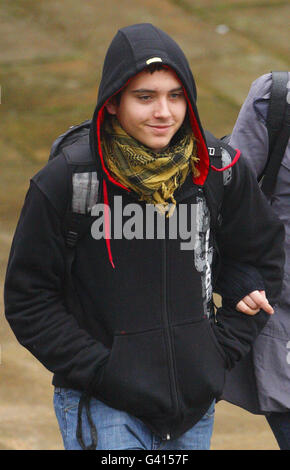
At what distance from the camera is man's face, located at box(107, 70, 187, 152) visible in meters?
2.64

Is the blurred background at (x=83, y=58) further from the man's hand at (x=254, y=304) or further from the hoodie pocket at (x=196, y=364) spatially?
the hoodie pocket at (x=196, y=364)

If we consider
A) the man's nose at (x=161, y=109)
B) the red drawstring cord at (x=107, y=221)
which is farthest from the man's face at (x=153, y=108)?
the red drawstring cord at (x=107, y=221)

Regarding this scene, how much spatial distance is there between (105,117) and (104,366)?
2.34ft

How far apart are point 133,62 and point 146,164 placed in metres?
0.28

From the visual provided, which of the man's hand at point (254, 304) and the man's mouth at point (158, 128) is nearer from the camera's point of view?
the man's mouth at point (158, 128)

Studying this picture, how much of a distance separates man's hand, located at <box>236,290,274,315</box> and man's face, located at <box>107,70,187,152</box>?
574 millimetres

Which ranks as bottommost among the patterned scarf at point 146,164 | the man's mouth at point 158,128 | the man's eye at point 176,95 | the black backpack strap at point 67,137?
the patterned scarf at point 146,164

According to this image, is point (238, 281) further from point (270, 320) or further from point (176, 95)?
point (176, 95)

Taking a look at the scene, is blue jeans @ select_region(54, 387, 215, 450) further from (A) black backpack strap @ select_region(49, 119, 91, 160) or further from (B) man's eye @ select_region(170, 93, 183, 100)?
(B) man's eye @ select_region(170, 93, 183, 100)

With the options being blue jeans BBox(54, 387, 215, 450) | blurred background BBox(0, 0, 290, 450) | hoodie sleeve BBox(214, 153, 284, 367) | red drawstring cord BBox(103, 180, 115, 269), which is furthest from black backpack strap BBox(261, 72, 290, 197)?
blurred background BBox(0, 0, 290, 450)

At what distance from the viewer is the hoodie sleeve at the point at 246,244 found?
2883 mm

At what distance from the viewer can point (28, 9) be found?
9078 millimetres

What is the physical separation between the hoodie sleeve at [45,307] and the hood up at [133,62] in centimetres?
25

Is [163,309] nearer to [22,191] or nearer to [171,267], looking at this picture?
[171,267]
